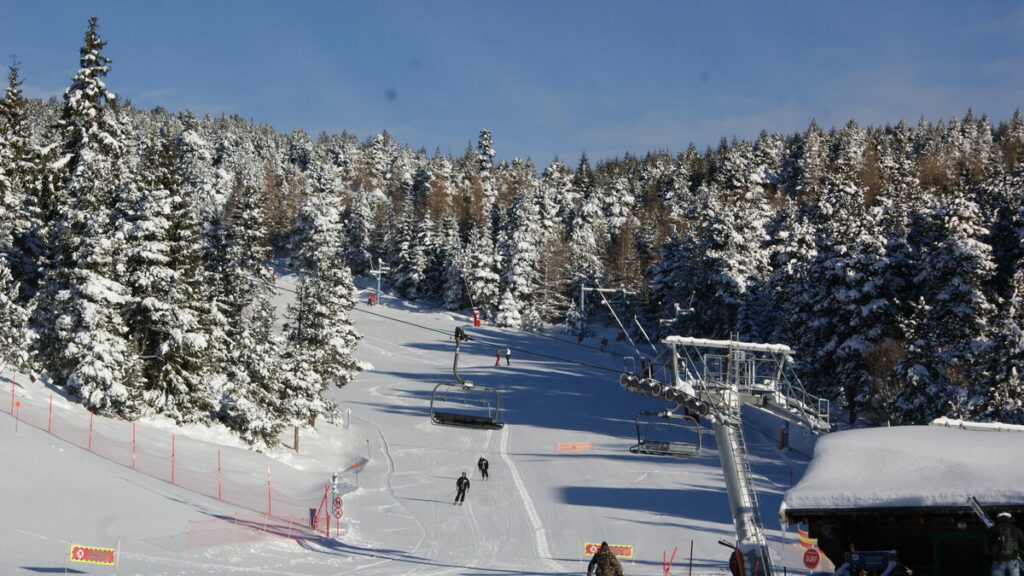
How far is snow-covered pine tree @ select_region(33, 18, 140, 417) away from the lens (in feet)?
116

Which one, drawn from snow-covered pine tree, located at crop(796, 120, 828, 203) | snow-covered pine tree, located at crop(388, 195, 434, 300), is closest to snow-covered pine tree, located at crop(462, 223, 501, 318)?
snow-covered pine tree, located at crop(388, 195, 434, 300)

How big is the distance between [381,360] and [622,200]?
77557mm

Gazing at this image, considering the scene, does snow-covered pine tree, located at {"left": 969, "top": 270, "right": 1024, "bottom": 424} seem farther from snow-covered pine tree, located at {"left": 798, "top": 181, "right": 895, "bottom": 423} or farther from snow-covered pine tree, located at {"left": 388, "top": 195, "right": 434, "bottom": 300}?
snow-covered pine tree, located at {"left": 388, "top": 195, "right": 434, "bottom": 300}

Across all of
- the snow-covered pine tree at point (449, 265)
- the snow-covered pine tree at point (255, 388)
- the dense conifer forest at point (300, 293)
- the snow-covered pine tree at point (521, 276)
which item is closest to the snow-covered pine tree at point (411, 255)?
the snow-covered pine tree at point (449, 265)

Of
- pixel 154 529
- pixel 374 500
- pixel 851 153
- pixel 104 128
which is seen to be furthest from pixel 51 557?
pixel 851 153

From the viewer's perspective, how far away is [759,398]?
77.3 ft

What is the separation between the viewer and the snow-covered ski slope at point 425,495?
22.8m

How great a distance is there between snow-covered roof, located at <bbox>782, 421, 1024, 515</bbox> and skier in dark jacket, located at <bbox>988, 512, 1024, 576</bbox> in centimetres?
31

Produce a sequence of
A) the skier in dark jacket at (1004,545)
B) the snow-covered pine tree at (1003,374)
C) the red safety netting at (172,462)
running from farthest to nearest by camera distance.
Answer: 1. the snow-covered pine tree at (1003,374)
2. the red safety netting at (172,462)
3. the skier in dark jacket at (1004,545)

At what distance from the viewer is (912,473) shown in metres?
10.6

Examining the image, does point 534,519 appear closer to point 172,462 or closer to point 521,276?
point 172,462

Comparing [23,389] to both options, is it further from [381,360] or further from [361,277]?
[361,277]

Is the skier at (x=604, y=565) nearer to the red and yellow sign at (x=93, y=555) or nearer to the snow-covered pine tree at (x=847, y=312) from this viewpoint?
the red and yellow sign at (x=93, y=555)

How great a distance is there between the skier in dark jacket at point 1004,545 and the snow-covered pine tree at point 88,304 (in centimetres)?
3292
